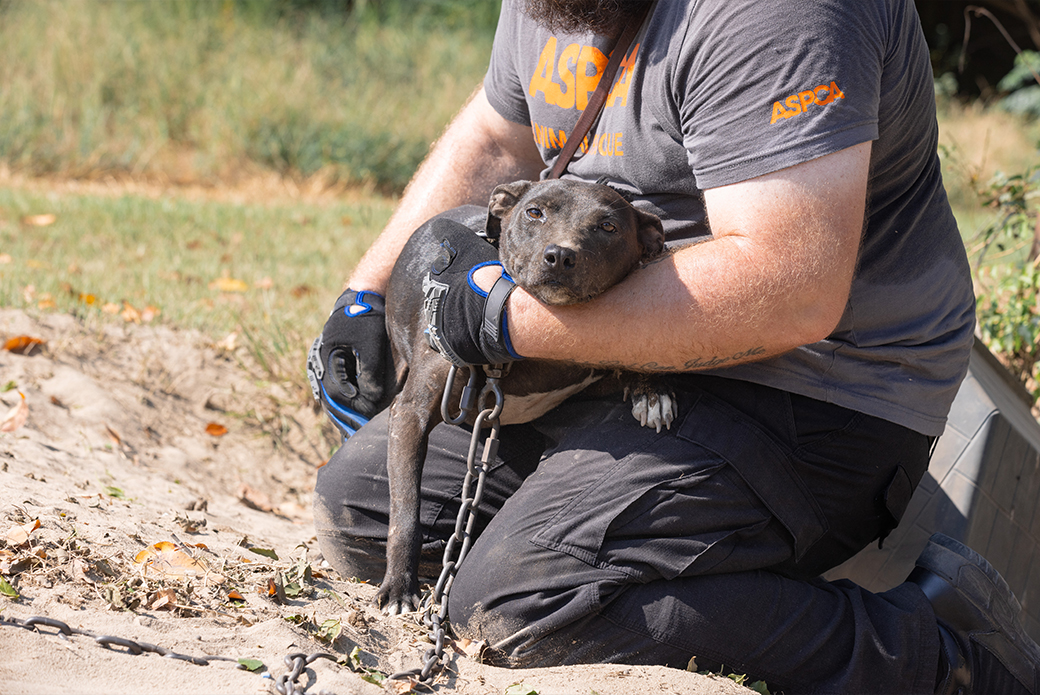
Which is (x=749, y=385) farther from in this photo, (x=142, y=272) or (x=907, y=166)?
(x=142, y=272)

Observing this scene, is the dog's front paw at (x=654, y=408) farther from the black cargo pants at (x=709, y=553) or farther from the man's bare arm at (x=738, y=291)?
the man's bare arm at (x=738, y=291)

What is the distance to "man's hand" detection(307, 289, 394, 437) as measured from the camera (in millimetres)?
3305

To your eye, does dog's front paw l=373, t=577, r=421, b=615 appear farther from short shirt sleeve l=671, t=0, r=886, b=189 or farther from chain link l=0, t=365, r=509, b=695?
short shirt sleeve l=671, t=0, r=886, b=189

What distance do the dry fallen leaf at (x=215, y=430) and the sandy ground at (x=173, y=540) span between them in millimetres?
14

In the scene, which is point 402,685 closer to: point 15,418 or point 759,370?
point 759,370

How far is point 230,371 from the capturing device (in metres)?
4.48

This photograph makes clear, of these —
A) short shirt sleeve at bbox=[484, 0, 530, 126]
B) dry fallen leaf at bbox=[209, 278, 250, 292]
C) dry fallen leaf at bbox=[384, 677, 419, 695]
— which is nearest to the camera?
dry fallen leaf at bbox=[384, 677, 419, 695]

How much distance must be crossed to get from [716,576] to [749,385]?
21.5 inches

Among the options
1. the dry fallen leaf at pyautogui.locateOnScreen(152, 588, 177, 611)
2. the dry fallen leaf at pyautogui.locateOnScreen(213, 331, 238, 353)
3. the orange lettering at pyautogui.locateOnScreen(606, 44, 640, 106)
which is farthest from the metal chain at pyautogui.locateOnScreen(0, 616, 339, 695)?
the dry fallen leaf at pyautogui.locateOnScreen(213, 331, 238, 353)

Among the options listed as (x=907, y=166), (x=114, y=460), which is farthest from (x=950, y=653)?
(x=114, y=460)

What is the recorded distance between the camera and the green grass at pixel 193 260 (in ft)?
15.5

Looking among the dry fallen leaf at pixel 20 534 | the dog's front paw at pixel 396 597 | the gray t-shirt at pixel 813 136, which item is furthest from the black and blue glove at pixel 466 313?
the dry fallen leaf at pixel 20 534

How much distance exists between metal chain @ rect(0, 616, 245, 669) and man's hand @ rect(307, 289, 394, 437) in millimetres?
1368

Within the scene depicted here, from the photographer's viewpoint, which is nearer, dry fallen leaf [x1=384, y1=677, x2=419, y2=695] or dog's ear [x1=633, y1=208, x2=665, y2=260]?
dry fallen leaf [x1=384, y1=677, x2=419, y2=695]
